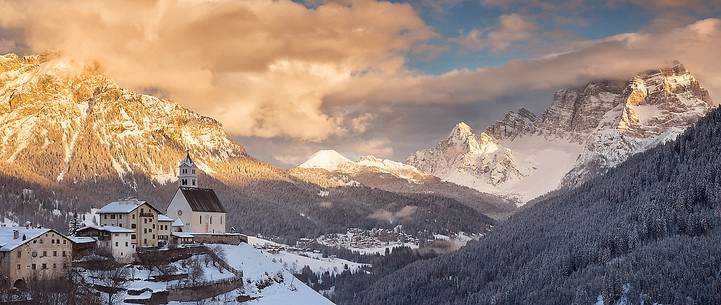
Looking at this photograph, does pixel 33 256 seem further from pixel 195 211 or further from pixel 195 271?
pixel 195 211

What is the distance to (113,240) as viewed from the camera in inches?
5443

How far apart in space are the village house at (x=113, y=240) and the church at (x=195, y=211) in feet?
95.3

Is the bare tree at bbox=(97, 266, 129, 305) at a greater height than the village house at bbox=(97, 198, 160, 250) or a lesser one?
lesser

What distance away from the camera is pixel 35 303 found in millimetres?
113000

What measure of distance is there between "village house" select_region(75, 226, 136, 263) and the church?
29037mm

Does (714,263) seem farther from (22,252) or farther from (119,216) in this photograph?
(22,252)

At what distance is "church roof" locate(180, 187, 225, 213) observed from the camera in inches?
6949

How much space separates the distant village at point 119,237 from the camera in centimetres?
12300

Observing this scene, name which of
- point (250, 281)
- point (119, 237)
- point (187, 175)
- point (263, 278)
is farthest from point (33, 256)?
point (187, 175)

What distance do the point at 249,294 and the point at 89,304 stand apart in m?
38.5

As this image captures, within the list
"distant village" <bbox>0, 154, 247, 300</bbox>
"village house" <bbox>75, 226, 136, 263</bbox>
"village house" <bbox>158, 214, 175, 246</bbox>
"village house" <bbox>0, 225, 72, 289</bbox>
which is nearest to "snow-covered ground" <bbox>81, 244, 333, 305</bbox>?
"village house" <bbox>75, 226, 136, 263</bbox>

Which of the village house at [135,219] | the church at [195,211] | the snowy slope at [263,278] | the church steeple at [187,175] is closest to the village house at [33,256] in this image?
the village house at [135,219]

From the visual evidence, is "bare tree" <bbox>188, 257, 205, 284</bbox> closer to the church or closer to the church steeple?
the church

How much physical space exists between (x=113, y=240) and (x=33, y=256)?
15.8 m
